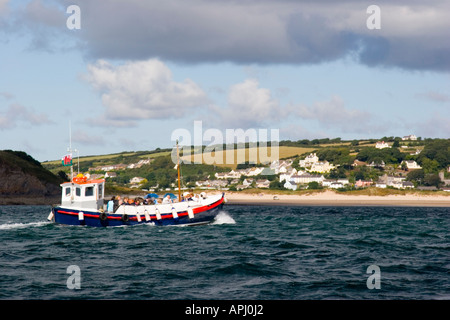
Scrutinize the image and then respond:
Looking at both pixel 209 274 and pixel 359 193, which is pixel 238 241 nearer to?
pixel 209 274

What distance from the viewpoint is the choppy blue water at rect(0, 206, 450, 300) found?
21.5 m

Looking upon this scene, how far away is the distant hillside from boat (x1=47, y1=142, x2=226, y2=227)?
81.0 m

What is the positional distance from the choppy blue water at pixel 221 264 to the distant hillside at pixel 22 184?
3332 inches

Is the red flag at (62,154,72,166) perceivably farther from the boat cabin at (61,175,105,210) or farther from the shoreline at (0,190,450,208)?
the shoreline at (0,190,450,208)

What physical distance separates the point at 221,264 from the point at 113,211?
22.8 m

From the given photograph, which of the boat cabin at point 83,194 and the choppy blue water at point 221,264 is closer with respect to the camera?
the choppy blue water at point 221,264

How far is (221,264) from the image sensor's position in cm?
2784

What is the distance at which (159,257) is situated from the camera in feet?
99.9

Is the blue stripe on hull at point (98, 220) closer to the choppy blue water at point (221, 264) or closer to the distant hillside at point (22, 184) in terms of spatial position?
the choppy blue water at point (221, 264)

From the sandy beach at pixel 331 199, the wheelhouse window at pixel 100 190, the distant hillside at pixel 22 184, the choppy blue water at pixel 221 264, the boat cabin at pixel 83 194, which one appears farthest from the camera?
the sandy beach at pixel 331 199

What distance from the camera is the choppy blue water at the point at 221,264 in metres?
21.5

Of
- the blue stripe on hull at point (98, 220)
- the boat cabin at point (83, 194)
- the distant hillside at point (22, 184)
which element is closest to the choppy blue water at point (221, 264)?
the blue stripe on hull at point (98, 220)

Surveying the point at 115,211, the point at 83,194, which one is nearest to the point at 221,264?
the point at 115,211
